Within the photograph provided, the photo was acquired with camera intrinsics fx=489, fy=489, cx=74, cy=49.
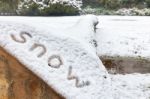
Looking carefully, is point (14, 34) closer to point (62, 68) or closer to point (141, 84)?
point (62, 68)

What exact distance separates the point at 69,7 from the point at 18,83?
13.4m

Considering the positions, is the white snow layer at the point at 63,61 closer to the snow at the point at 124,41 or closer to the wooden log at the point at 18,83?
the wooden log at the point at 18,83

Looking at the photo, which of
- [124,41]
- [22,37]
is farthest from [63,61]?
[124,41]

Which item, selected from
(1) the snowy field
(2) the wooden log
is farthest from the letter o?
(1) the snowy field

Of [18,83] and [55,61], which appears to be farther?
[18,83]

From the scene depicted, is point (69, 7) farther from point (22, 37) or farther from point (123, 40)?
point (22, 37)

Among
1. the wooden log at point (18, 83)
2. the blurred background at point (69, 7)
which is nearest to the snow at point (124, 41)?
the blurred background at point (69, 7)

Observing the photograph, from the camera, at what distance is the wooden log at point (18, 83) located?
3.15m

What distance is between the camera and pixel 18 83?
3.23 meters

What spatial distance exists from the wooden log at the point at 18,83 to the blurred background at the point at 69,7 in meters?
12.9

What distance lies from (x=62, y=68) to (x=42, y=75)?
5.2 inches

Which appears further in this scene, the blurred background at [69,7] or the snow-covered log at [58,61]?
the blurred background at [69,7]

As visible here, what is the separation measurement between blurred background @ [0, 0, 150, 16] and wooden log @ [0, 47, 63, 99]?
12905 millimetres

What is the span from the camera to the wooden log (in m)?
3.15
